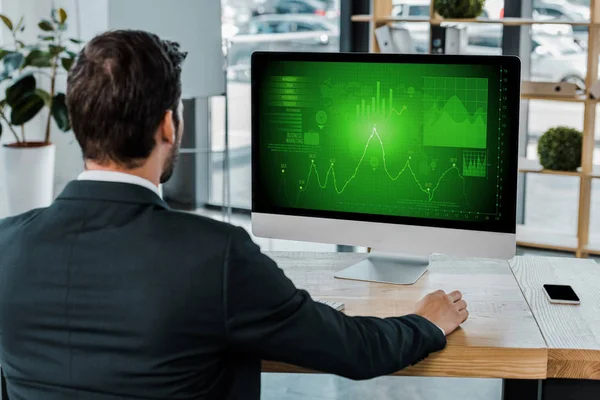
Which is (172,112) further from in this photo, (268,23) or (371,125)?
(268,23)

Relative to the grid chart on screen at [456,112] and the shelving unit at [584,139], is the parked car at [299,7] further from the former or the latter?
the grid chart on screen at [456,112]

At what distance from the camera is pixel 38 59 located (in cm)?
442

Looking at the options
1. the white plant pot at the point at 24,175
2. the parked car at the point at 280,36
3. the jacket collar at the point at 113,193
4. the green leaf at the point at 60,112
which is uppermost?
the parked car at the point at 280,36

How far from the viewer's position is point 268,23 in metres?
5.35

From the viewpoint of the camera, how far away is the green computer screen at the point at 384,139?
187 cm

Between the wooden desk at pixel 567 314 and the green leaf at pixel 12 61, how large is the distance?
9.77 feet

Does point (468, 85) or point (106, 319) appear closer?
point (106, 319)

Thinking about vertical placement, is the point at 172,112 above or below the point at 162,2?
below

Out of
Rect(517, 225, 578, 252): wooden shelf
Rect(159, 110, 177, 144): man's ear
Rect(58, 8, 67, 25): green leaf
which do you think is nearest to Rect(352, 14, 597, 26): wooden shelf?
Rect(517, 225, 578, 252): wooden shelf

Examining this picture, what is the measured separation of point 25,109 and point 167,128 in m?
3.28

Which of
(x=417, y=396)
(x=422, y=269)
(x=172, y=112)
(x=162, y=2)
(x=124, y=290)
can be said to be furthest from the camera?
(x=162, y=2)

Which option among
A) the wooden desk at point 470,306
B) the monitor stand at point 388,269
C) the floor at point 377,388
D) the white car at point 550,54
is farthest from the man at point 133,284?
the white car at point 550,54

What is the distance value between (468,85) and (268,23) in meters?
3.62

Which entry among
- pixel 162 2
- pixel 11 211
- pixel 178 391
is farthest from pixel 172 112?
pixel 11 211
